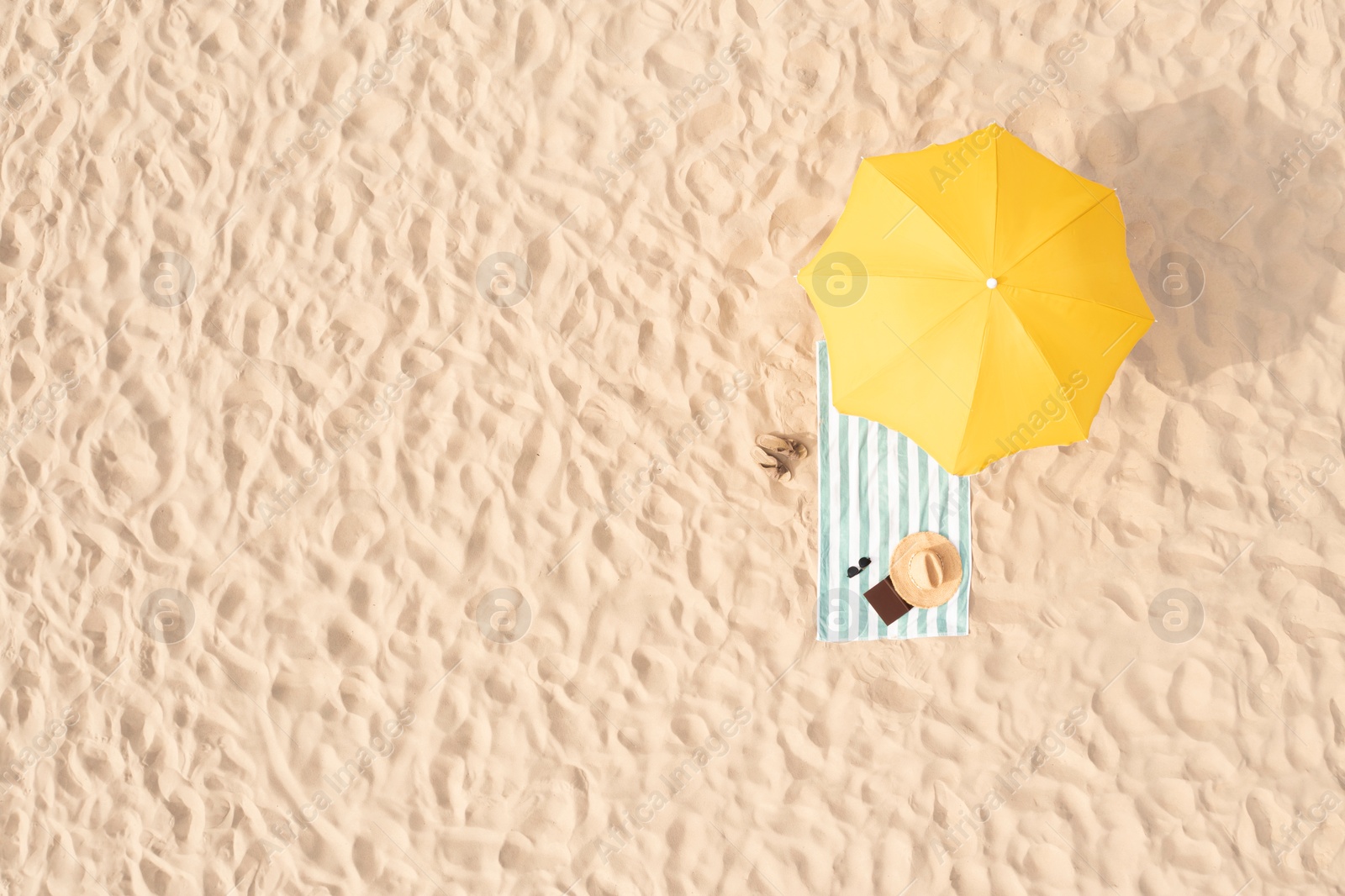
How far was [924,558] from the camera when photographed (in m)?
4.86

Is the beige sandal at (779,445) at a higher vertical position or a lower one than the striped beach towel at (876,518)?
higher

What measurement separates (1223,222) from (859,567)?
285 centimetres

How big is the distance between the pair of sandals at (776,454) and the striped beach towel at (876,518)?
6.9 inches

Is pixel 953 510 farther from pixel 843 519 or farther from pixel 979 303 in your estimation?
pixel 979 303

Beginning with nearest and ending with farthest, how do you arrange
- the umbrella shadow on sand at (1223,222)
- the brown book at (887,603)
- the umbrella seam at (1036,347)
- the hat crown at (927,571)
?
1. the umbrella seam at (1036,347)
2. the hat crown at (927,571)
3. the brown book at (887,603)
4. the umbrella shadow on sand at (1223,222)

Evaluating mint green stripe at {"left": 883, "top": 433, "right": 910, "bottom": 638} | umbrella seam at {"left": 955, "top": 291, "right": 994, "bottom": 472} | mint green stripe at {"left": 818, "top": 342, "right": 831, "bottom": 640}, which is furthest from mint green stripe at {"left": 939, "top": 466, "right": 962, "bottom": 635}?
umbrella seam at {"left": 955, "top": 291, "right": 994, "bottom": 472}

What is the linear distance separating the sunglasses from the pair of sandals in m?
0.60

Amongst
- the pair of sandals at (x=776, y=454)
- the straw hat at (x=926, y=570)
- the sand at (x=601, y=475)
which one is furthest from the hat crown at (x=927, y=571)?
the pair of sandals at (x=776, y=454)

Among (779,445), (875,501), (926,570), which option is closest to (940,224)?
(779,445)

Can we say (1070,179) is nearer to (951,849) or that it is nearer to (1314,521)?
(1314,521)

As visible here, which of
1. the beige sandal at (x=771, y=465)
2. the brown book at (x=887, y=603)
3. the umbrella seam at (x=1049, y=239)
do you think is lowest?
the brown book at (x=887, y=603)

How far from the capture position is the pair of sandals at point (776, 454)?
505 centimetres

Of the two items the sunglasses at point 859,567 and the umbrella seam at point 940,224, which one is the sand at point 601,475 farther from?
the umbrella seam at point 940,224

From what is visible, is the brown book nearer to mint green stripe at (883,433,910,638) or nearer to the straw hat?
the straw hat
